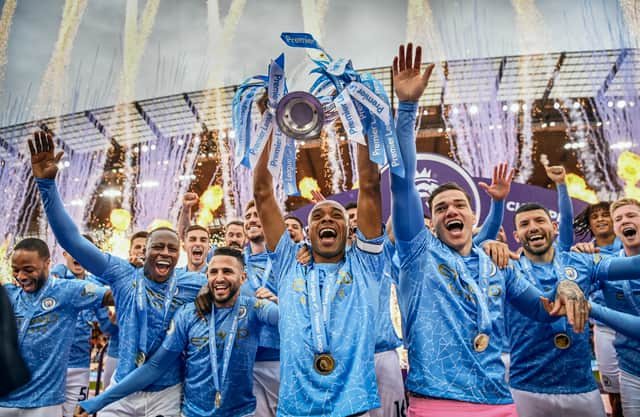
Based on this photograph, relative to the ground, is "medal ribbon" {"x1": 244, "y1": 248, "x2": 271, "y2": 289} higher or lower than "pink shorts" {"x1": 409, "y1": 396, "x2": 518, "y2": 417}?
higher

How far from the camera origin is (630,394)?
425cm

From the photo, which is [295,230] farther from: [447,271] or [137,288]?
[447,271]

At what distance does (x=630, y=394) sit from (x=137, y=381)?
3.89 m

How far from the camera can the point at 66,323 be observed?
4.12m

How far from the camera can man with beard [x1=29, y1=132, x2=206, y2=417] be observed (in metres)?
3.52

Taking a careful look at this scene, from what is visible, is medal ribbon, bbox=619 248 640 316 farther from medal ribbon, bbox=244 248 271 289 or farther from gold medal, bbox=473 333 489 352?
medal ribbon, bbox=244 248 271 289

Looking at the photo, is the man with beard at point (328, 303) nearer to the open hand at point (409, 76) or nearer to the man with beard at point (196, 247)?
the open hand at point (409, 76)

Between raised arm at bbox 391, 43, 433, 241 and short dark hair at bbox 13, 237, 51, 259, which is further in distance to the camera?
short dark hair at bbox 13, 237, 51, 259

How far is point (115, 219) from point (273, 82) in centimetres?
2245

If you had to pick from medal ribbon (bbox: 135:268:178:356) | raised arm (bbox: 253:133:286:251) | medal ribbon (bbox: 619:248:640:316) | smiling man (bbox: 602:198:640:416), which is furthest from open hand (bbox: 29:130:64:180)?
medal ribbon (bbox: 619:248:640:316)

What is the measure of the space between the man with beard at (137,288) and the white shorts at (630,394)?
3.61 m

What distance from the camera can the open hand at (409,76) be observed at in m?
2.76

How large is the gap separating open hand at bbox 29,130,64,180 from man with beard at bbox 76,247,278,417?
1.27m

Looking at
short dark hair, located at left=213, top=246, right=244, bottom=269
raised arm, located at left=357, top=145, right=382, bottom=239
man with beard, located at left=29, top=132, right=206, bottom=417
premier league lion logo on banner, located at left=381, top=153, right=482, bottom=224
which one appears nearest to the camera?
raised arm, located at left=357, top=145, right=382, bottom=239
